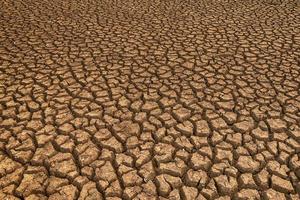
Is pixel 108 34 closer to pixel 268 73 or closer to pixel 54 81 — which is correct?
pixel 54 81

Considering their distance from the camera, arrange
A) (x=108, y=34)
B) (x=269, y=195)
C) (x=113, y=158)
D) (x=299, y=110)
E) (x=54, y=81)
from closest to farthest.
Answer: (x=269, y=195), (x=113, y=158), (x=299, y=110), (x=54, y=81), (x=108, y=34)

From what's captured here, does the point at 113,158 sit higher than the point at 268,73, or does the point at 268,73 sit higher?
the point at 268,73

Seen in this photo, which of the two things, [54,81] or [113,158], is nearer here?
[113,158]

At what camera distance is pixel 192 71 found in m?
3.42

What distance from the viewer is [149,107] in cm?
287

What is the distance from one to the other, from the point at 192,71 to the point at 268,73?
2.46ft

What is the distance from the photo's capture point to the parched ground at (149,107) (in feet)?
7.19

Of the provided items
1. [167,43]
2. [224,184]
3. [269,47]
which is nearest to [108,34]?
[167,43]

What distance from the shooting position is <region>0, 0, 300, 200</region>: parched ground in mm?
2191

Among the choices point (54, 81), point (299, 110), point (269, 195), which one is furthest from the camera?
point (54, 81)

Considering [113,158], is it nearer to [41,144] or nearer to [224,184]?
[41,144]

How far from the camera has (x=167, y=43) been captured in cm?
403

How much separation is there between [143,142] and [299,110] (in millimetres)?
1347

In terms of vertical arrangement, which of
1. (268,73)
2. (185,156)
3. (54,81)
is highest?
(268,73)
